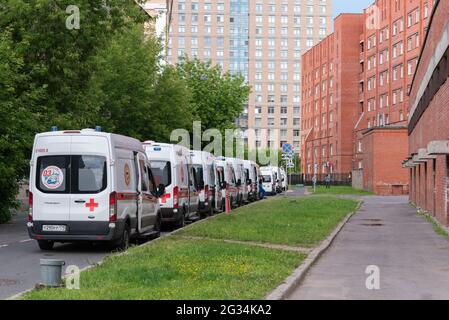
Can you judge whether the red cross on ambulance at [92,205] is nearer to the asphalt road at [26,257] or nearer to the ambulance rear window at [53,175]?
the ambulance rear window at [53,175]

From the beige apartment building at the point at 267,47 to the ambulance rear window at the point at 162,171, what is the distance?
14162 centimetres

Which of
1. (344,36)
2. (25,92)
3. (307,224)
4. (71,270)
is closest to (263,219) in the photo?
(307,224)

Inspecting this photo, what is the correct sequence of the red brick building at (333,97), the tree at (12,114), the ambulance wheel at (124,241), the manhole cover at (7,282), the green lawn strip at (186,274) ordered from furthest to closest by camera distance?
the red brick building at (333,97)
the tree at (12,114)
the ambulance wheel at (124,241)
the manhole cover at (7,282)
the green lawn strip at (186,274)

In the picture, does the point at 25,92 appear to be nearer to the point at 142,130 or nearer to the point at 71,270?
the point at 71,270

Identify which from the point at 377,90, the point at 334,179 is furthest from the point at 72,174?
the point at 334,179

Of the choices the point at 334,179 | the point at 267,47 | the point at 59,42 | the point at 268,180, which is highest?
the point at 267,47

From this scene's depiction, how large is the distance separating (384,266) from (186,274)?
14.0 ft

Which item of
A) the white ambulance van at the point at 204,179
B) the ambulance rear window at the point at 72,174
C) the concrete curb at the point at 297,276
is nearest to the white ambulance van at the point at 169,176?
the white ambulance van at the point at 204,179

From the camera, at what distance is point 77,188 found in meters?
15.7

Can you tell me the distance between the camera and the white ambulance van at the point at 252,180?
156 ft

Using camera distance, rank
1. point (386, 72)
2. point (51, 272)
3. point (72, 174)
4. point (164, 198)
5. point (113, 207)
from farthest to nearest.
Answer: point (386, 72) → point (164, 198) → point (72, 174) → point (113, 207) → point (51, 272)

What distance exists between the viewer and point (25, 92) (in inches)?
892

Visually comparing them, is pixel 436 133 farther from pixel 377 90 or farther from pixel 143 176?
pixel 377 90

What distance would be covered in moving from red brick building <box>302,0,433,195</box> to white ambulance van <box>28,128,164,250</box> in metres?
52.0
